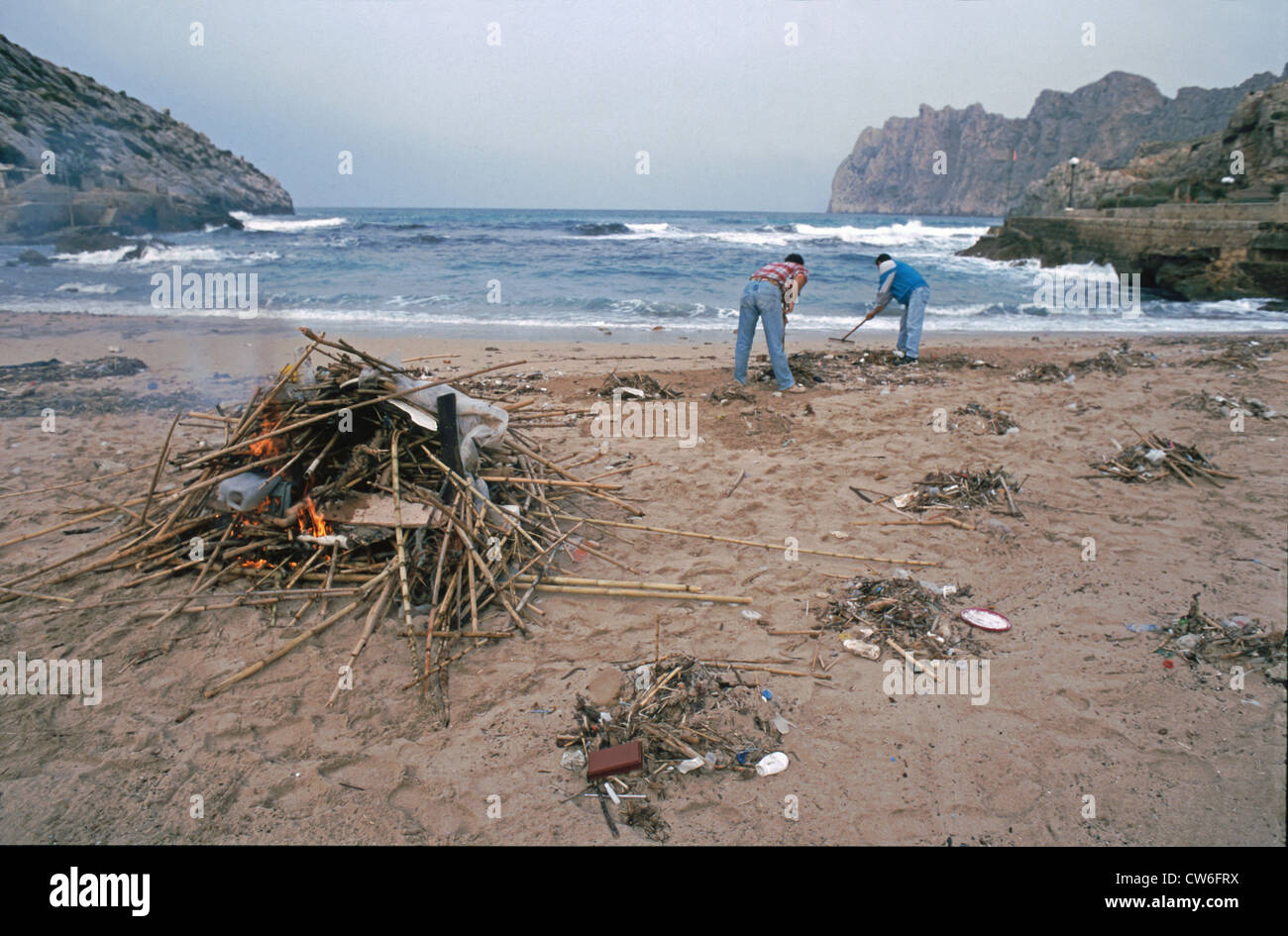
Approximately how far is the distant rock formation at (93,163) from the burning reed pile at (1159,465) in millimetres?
35125

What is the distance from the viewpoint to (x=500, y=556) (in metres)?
3.54

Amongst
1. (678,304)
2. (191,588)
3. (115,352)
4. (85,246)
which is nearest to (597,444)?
(191,588)

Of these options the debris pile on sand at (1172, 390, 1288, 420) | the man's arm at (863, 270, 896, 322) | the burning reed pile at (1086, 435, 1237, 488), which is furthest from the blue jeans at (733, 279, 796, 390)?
the debris pile on sand at (1172, 390, 1288, 420)

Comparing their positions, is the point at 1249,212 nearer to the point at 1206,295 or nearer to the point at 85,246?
the point at 1206,295

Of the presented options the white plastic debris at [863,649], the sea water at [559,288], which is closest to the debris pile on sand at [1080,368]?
the sea water at [559,288]

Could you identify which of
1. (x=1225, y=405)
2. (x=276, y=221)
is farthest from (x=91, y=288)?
(x=276, y=221)

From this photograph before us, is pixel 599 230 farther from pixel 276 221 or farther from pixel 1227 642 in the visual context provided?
pixel 1227 642

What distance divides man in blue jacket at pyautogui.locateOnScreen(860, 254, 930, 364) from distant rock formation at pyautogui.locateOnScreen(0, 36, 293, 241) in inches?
1265

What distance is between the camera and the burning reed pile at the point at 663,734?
91.8 inches

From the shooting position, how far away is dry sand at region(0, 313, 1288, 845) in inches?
87.3

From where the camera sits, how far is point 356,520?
3506 millimetres

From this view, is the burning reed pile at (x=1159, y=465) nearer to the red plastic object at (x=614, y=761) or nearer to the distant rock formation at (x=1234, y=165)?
the red plastic object at (x=614, y=761)

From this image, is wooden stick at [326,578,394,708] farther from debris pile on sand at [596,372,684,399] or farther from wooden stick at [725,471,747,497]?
debris pile on sand at [596,372,684,399]

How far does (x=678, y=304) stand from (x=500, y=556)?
12.3 metres
